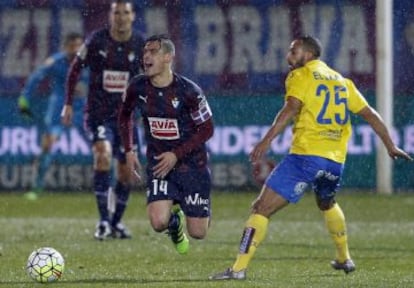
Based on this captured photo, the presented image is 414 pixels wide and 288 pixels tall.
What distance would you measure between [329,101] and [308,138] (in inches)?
13.3

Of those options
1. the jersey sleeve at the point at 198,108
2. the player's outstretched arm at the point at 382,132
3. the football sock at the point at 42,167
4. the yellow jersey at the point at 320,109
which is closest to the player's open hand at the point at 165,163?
the jersey sleeve at the point at 198,108

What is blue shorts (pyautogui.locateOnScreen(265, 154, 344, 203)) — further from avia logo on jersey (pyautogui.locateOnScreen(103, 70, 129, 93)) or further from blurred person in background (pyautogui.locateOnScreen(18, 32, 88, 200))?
blurred person in background (pyautogui.locateOnScreen(18, 32, 88, 200))

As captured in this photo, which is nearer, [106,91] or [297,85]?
[297,85]

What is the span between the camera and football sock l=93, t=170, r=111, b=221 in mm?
14453

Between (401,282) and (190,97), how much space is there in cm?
228

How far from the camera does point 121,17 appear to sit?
14289 mm

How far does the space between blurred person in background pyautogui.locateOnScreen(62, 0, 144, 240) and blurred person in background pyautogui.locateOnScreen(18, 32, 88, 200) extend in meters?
4.86

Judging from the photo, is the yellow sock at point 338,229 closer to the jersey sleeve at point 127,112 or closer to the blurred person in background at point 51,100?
the jersey sleeve at point 127,112

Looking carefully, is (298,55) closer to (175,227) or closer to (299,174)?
(299,174)

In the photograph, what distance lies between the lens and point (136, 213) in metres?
18.0

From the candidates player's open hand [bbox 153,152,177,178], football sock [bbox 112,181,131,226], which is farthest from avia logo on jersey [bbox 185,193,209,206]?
football sock [bbox 112,181,131,226]

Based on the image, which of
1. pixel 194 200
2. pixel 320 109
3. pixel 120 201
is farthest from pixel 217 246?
pixel 320 109

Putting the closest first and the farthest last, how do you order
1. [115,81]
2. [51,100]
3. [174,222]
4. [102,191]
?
[174,222] < [115,81] < [102,191] < [51,100]

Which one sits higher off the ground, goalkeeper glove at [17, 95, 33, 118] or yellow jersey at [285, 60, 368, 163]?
yellow jersey at [285, 60, 368, 163]
